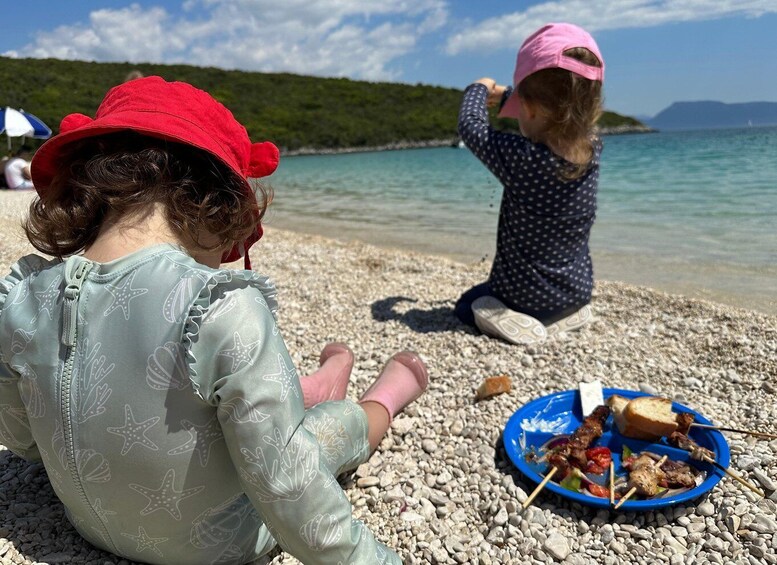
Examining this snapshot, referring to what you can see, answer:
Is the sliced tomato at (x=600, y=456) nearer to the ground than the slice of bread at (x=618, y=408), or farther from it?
nearer to the ground

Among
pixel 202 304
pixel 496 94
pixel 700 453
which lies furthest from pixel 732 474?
pixel 496 94

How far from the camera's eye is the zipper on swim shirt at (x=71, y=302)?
1484 millimetres

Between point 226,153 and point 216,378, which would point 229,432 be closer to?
point 216,378

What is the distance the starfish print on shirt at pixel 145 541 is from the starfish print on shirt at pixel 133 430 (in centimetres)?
33

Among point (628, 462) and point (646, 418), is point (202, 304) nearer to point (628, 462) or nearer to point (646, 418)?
point (628, 462)

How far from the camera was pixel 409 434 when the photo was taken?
292cm

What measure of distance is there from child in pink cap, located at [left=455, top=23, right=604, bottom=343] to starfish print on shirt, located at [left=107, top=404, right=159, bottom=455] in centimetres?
281

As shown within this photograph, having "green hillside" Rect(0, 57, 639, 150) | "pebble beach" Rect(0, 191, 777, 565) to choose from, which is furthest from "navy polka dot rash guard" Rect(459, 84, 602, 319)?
"green hillside" Rect(0, 57, 639, 150)

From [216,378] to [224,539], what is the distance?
2.03ft

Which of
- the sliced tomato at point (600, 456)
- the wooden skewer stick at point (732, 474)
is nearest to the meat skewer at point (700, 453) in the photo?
the wooden skewer stick at point (732, 474)

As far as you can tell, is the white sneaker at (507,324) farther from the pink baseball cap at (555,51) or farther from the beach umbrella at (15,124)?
the beach umbrella at (15,124)

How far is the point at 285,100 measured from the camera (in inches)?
2758

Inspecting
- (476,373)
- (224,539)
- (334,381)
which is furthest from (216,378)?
(476,373)

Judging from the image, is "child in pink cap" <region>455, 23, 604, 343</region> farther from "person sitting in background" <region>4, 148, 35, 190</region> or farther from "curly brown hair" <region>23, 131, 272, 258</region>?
"person sitting in background" <region>4, 148, 35, 190</region>
